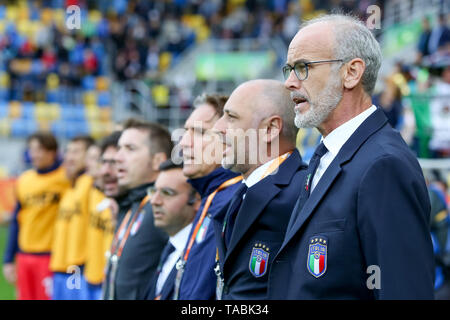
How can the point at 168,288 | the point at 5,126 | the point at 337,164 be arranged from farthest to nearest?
1. the point at 5,126
2. the point at 168,288
3. the point at 337,164

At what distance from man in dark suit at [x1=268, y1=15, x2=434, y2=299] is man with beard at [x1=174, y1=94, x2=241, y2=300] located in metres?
0.86

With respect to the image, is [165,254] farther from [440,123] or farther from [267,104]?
[440,123]

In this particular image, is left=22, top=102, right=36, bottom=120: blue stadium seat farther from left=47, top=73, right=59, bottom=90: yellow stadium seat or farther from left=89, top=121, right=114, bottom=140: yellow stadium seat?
left=89, top=121, right=114, bottom=140: yellow stadium seat

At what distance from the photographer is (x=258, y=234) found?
2807mm

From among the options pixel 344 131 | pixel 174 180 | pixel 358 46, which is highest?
pixel 358 46

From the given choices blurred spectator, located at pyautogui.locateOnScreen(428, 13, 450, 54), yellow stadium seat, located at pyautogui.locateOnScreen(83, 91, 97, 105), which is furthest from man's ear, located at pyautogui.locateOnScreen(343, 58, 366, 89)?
yellow stadium seat, located at pyautogui.locateOnScreen(83, 91, 97, 105)

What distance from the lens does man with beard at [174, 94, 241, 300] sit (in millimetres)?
3352

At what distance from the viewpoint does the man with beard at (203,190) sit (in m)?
3.35

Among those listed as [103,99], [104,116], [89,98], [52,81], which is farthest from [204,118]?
[52,81]

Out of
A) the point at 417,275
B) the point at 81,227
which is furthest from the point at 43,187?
the point at 417,275

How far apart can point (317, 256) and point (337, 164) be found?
0.35 m

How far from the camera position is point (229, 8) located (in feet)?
77.8

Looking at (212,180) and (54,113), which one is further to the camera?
(54,113)

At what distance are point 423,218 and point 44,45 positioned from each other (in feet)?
67.1
